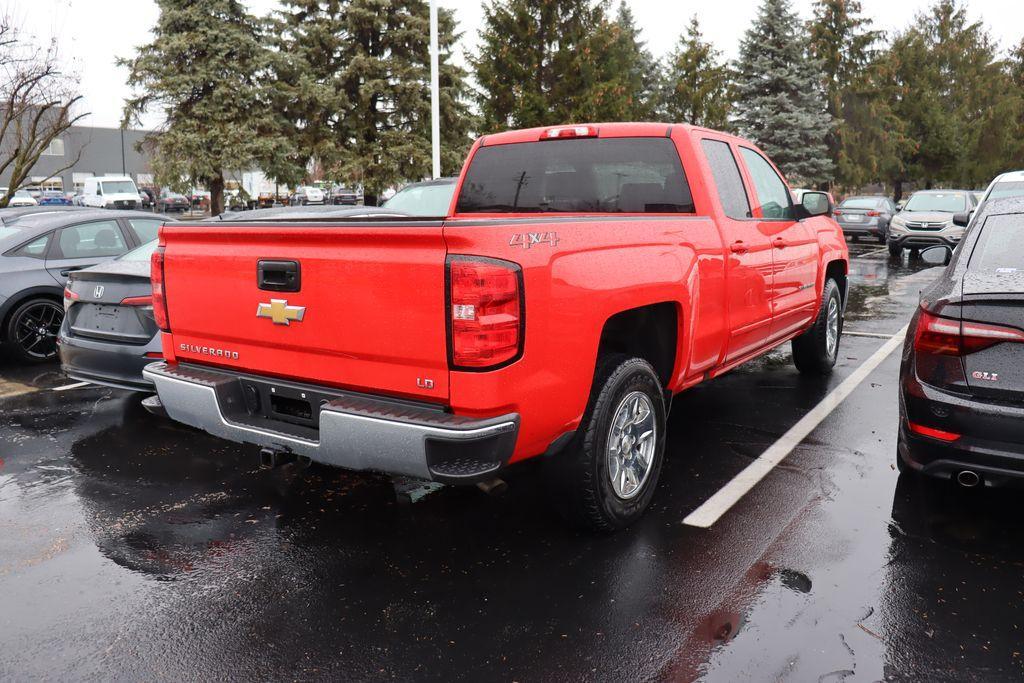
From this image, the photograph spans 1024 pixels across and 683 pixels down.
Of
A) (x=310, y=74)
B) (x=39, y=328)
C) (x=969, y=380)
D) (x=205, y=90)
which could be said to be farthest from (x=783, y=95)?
(x=969, y=380)

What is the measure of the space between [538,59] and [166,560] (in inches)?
1184

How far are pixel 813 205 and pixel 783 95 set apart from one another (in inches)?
1294

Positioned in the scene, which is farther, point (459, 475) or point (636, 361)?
point (636, 361)

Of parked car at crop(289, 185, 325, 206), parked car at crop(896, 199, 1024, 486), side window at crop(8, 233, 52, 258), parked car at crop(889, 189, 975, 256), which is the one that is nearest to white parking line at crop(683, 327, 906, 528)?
parked car at crop(896, 199, 1024, 486)

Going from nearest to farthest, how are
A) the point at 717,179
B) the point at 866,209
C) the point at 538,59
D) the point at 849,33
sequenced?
the point at 717,179 → the point at 866,209 → the point at 538,59 → the point at 849,33

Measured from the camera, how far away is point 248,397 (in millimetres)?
3850

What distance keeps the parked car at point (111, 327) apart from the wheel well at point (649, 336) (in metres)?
3.31

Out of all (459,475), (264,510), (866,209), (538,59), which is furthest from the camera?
(538,59)

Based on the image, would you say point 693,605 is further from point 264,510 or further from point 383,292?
point 264,510

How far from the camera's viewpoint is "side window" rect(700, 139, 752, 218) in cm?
508

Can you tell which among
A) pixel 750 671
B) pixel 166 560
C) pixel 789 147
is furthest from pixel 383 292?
pixel 789 147

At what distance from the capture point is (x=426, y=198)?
1094 centimetres

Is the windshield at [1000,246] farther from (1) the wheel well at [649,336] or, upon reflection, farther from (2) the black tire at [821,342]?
(2) the black tire at [821,342]

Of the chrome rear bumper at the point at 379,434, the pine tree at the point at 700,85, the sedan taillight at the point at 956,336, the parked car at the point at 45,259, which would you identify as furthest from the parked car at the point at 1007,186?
the pine tree at the point at 700,85
